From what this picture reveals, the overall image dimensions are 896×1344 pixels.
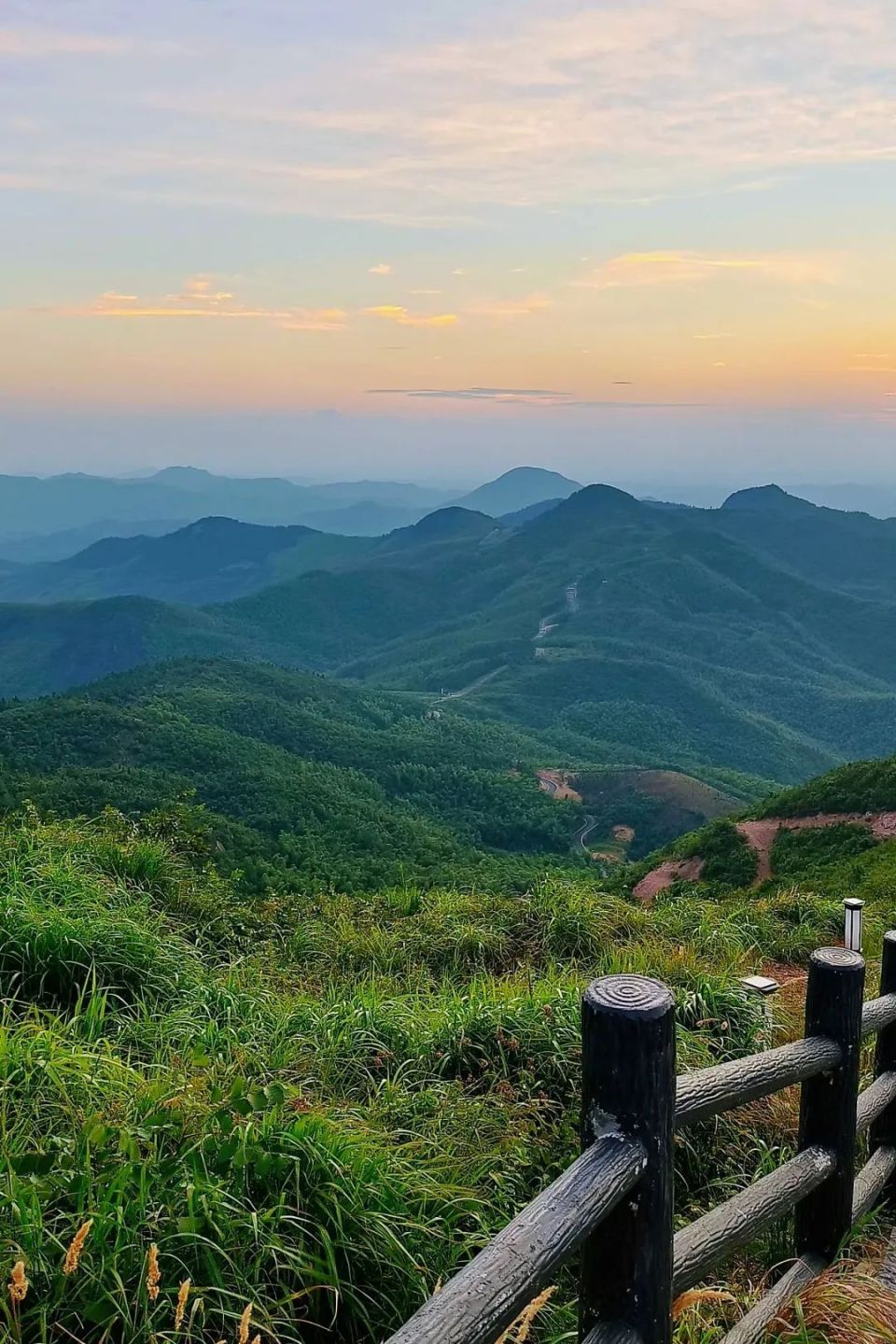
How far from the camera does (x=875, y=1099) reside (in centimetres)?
296

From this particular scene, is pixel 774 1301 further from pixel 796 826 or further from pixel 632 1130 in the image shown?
pixel 796 826

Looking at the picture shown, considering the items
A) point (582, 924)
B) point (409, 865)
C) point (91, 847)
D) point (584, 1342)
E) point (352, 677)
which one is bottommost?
point (352, 677)

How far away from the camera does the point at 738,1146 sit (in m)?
A: 3.82

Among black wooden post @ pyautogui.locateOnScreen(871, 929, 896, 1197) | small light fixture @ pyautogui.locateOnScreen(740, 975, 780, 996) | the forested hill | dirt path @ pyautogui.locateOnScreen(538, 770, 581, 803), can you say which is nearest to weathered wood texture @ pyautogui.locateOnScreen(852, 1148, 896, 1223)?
black wooden post @ pyautogui.locateOnScreen(871, 929, 896, 1197)

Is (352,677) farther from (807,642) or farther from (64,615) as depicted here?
(807,642)

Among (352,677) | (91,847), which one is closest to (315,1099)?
(91,847)

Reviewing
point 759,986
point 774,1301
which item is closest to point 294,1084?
point 774,1301

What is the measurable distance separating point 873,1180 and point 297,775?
38.9 metres

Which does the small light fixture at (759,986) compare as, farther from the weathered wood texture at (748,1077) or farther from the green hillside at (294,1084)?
the weathered wood texture at (748,1077)

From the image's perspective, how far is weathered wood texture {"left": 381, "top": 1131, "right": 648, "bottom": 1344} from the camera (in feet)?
4.54

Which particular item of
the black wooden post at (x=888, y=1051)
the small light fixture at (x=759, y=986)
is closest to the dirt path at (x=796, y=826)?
the small light fixture at (x=759, y=986)

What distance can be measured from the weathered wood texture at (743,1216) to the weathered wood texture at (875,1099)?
281 millimetres

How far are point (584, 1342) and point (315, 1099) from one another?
75.0 inches

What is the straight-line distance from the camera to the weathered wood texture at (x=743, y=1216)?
6.94ft
